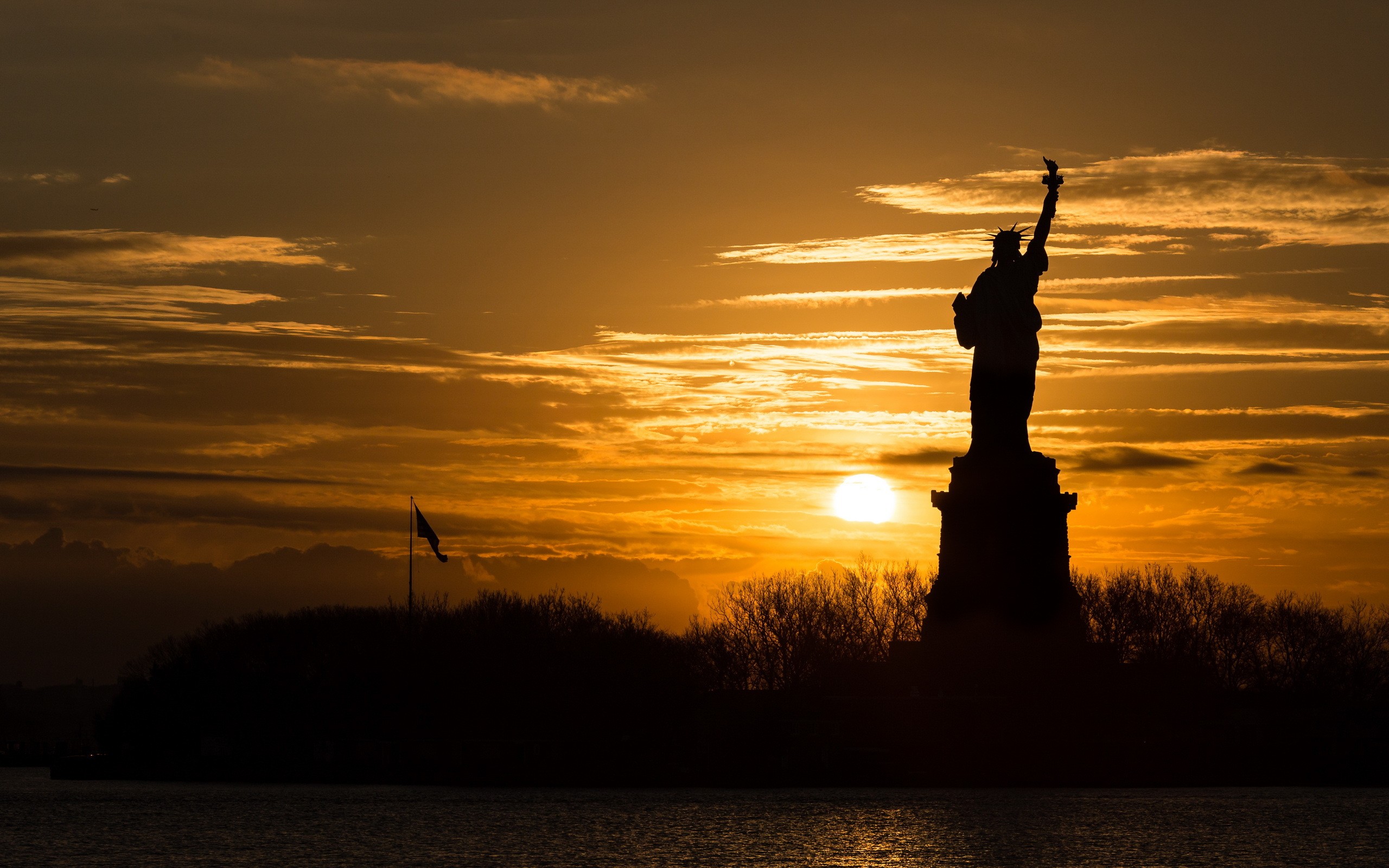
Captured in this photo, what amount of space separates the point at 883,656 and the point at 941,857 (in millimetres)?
41783

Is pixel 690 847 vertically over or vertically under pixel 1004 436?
under

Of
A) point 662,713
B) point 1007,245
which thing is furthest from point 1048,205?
point 662,713

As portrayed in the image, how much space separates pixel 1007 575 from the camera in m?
52.9

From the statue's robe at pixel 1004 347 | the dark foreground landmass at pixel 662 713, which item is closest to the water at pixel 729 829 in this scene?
the dark foreground landmass at pixel 662 713

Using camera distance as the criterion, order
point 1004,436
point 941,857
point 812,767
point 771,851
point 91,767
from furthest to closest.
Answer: point 91,767, point 812,767, point 1004,436, point 771,851, point 941,857

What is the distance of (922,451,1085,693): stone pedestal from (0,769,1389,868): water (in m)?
3.87

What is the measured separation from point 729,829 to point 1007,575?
1010 cm

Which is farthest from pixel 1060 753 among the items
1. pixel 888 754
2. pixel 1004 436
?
pixel 1004 436

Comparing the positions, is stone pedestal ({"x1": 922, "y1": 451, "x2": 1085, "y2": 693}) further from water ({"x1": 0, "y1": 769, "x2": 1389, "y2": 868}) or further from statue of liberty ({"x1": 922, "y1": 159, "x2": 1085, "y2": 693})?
water ({"x1": 0, "y1": 769, "x2": 1389, "y2": 868})

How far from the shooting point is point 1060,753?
194ft

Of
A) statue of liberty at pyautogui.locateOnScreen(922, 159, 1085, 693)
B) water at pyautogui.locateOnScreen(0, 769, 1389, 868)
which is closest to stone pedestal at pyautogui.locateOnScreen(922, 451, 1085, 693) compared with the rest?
statue of liberty at pyautogui.locateOnScreen(922, 159, 1085, 693)

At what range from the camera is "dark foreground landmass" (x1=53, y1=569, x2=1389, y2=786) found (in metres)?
59.4

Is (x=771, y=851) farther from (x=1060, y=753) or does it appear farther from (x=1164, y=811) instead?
(x=1060, y=753)

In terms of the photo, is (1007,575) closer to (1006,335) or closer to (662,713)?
(1006,335)
